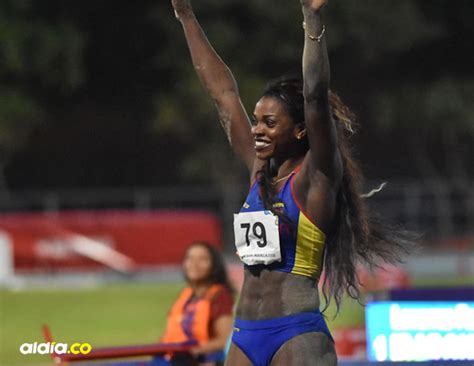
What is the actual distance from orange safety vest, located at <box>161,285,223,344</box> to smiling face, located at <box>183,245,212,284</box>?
0.11 m

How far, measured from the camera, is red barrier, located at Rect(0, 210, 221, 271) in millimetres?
21688

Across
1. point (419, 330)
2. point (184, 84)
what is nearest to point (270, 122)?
point (419, 330)

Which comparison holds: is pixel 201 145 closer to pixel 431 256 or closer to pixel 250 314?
pixel 431 256

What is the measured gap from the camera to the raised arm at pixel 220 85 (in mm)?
5133

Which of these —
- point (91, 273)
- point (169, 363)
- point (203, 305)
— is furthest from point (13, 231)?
point (169, 363)

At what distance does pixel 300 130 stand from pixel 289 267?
0.52 meters

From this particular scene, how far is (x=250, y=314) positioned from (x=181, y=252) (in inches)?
735

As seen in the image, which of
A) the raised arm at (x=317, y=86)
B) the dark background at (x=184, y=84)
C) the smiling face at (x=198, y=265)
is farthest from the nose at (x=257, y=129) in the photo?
the dark background at (x=184, y=84)

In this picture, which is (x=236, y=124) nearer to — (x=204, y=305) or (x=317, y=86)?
(x=317, y=86)

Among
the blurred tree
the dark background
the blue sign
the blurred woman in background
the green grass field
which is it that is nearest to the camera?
the blue sign

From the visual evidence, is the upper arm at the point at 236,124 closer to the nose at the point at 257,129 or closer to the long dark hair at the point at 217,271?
the nose at the point at 257,129

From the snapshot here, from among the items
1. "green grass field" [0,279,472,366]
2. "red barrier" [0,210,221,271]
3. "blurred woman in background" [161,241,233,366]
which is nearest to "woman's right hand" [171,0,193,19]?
"blurred woman in background" [161,241,233,366]

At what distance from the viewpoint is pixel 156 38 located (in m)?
30.9

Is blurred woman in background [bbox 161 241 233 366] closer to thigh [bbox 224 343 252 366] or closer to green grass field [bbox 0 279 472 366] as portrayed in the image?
thigh [bbox 224 343 252 366]
